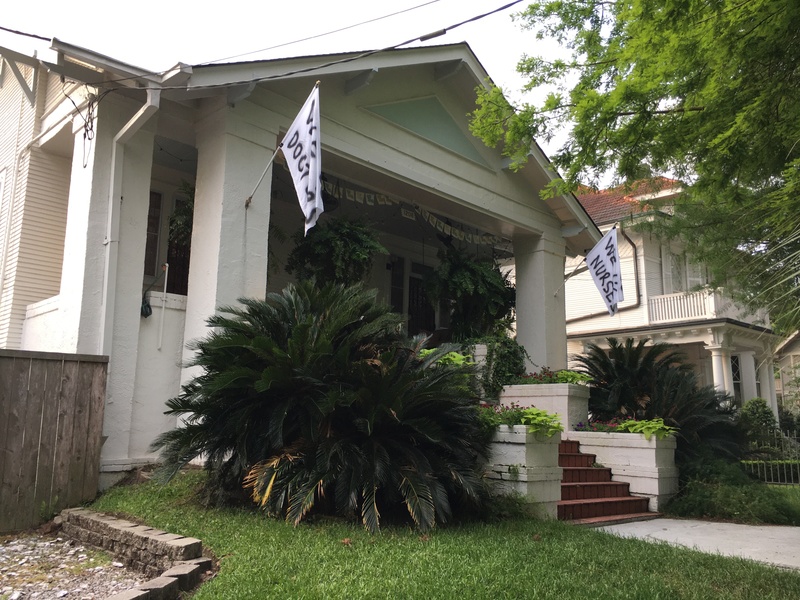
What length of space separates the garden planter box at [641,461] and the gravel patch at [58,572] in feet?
22.5

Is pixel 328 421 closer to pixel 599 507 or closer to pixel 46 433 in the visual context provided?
pixel 46 433

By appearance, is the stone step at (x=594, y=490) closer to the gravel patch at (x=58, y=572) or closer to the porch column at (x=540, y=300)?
the porch column at (x=540, y=300)

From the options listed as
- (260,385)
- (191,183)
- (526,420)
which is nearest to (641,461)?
(526,420)

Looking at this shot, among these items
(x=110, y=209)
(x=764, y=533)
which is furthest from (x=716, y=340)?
(x=110, y=209)

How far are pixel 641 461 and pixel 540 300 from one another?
5130 mm

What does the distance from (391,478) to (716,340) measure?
16.5m

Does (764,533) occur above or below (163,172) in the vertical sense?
below

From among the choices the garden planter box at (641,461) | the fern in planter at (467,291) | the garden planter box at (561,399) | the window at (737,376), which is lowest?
the garden planter box at (641,461)

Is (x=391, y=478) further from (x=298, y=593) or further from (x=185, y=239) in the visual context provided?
(x=185, y=239)

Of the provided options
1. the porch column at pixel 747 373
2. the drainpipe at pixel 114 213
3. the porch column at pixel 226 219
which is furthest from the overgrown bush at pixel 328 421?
the porch column at pixel 747 373

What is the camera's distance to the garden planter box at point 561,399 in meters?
10.4

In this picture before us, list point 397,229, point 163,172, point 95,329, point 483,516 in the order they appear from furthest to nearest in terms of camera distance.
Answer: point 397,229
point 163,172
point 95,329
point 483,516

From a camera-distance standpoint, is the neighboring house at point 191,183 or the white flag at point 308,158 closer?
the white flag at point 308,158

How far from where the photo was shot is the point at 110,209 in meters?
8.53
